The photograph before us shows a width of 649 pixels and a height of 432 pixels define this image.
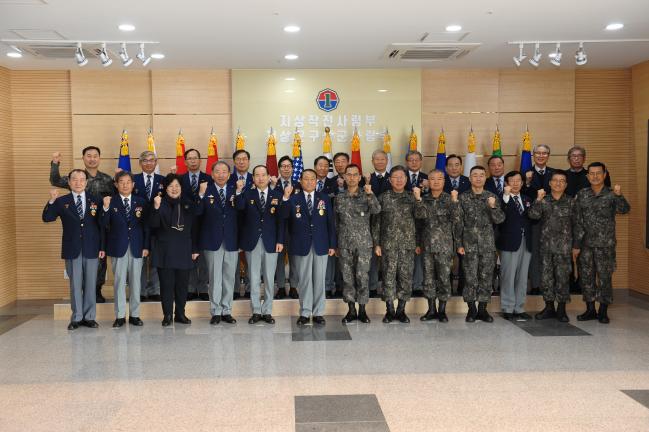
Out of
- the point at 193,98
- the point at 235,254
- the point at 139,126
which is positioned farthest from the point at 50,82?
the point at 235,254

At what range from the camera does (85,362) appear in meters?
5.55

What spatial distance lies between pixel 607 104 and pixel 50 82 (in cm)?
824

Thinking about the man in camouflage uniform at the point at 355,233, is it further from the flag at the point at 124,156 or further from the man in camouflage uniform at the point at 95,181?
the flag at the point at 124,156

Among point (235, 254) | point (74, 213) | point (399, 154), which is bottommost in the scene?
point (235, 254)

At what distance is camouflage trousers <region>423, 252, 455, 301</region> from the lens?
695 centimetres

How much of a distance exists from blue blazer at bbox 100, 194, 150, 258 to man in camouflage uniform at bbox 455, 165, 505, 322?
11.6ft

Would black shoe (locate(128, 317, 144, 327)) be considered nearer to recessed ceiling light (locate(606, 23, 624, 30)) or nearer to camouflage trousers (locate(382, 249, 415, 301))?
camouflage trousers (locate(382, 249, 415, 301))

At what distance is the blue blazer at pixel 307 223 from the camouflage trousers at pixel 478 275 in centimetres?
160

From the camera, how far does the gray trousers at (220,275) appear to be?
702 cm

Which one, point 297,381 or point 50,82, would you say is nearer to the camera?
point 297,381

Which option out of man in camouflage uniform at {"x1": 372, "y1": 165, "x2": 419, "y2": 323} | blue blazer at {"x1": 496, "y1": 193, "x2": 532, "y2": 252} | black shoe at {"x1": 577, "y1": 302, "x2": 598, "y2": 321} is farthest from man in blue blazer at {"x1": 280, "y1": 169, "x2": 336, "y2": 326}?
black shoe at {"x1": 577, "y1": 302, "x2": 598, "y2": 321}

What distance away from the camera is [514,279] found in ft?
23.9

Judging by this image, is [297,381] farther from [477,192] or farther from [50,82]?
[50,82]

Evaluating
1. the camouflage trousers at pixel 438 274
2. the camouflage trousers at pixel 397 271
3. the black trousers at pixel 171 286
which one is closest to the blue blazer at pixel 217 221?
the black trousers at pixel 171 286
